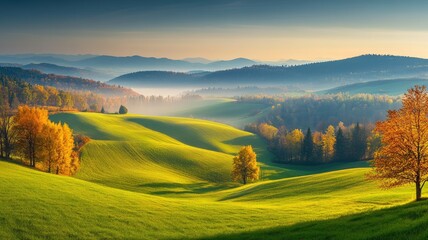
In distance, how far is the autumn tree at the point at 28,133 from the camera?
60.8 metres

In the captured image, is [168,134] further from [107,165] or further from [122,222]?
[122,222]

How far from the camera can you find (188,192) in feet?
219

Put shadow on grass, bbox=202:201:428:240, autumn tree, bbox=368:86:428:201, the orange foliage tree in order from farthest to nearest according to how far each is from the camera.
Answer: the orange foliage tree → autumn tree, bbox=368:86:428:201 → shadow on grass, bbox=202:201:428:240

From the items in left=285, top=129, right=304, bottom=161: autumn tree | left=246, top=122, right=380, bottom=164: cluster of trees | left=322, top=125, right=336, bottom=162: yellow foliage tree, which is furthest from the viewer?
left=285, top=129, right=304, bottom=161: autumn tree

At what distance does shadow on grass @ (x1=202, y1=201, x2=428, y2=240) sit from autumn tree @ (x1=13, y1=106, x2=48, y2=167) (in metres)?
47.7

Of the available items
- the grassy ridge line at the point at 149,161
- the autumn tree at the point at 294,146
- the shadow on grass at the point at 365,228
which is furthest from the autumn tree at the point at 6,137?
the autumn tree at the point at 294,146

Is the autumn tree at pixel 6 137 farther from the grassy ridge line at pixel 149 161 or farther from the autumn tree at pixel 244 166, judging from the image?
the autumn tree at pixel 244 166

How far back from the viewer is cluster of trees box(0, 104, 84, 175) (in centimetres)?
6106

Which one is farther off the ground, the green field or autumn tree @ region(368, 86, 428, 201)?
autumn tree @ region(368, 86, 428, 201)

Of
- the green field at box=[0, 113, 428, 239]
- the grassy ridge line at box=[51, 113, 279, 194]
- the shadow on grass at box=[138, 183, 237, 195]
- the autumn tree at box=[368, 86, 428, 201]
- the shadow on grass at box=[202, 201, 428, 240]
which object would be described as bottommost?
the shadow on grass at box=[138, 183, 237, 195]

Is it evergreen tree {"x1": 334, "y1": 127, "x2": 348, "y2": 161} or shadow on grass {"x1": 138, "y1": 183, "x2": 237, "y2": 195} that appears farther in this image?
evergreen tree {"x1": 334, "y1": 127, "x2": 348, "y2": 161}

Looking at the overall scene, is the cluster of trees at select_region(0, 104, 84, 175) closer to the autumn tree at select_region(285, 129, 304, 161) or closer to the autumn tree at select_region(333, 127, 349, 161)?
the autumn tree at select_region(285, 129, 304, 161)

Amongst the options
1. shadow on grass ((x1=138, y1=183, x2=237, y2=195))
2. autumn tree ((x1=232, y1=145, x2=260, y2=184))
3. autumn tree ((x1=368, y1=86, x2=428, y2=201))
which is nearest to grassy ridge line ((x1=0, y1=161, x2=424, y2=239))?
autumn tree ((x1=368, y1=86, x2=428, y2=201))

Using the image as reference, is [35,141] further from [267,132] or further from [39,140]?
[267,132]
